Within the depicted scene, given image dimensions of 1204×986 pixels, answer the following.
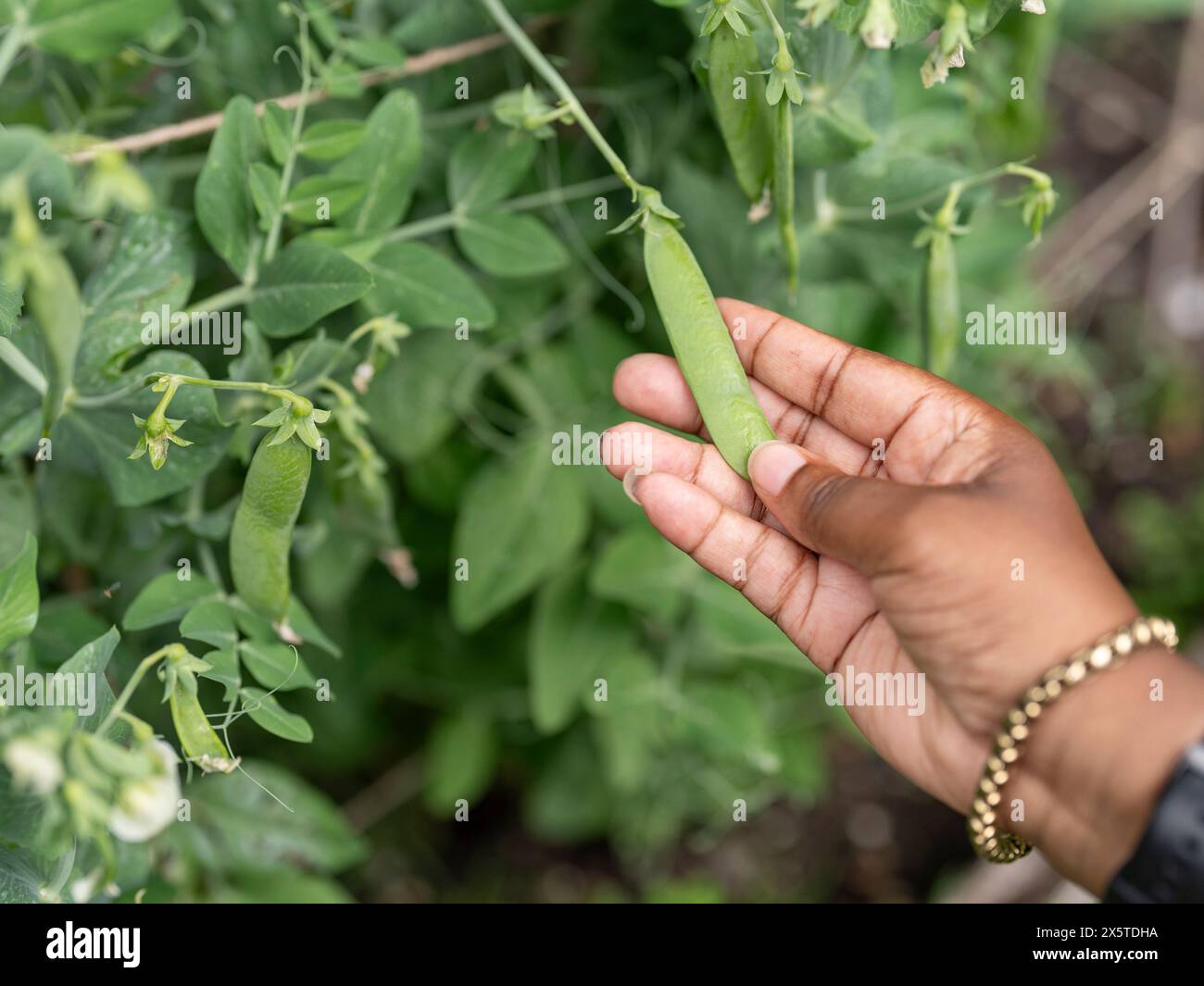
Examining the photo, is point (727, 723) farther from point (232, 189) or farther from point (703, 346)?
point (232, 189)

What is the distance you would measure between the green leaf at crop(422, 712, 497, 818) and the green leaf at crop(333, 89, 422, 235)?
1505 millimetres

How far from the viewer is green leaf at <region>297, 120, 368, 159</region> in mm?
1516

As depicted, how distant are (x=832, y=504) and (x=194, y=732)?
0.86 meters

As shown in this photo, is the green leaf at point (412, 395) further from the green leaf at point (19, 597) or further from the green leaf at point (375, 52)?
the green leaf at point (19, 597)

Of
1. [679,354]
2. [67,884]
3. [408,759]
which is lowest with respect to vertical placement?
[408,759]

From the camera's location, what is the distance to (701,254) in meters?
1.91

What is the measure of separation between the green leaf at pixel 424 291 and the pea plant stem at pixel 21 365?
0.47 meters

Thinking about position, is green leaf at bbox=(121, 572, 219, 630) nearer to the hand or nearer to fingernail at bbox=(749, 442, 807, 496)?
the hand

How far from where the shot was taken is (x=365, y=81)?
66.1 inches

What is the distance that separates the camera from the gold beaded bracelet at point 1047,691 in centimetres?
123

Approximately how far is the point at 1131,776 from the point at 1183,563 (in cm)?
257

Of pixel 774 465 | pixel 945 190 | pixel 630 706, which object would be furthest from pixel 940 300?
pixel 630 706

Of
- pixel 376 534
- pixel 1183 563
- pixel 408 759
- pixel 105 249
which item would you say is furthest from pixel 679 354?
pixel 1183 563
